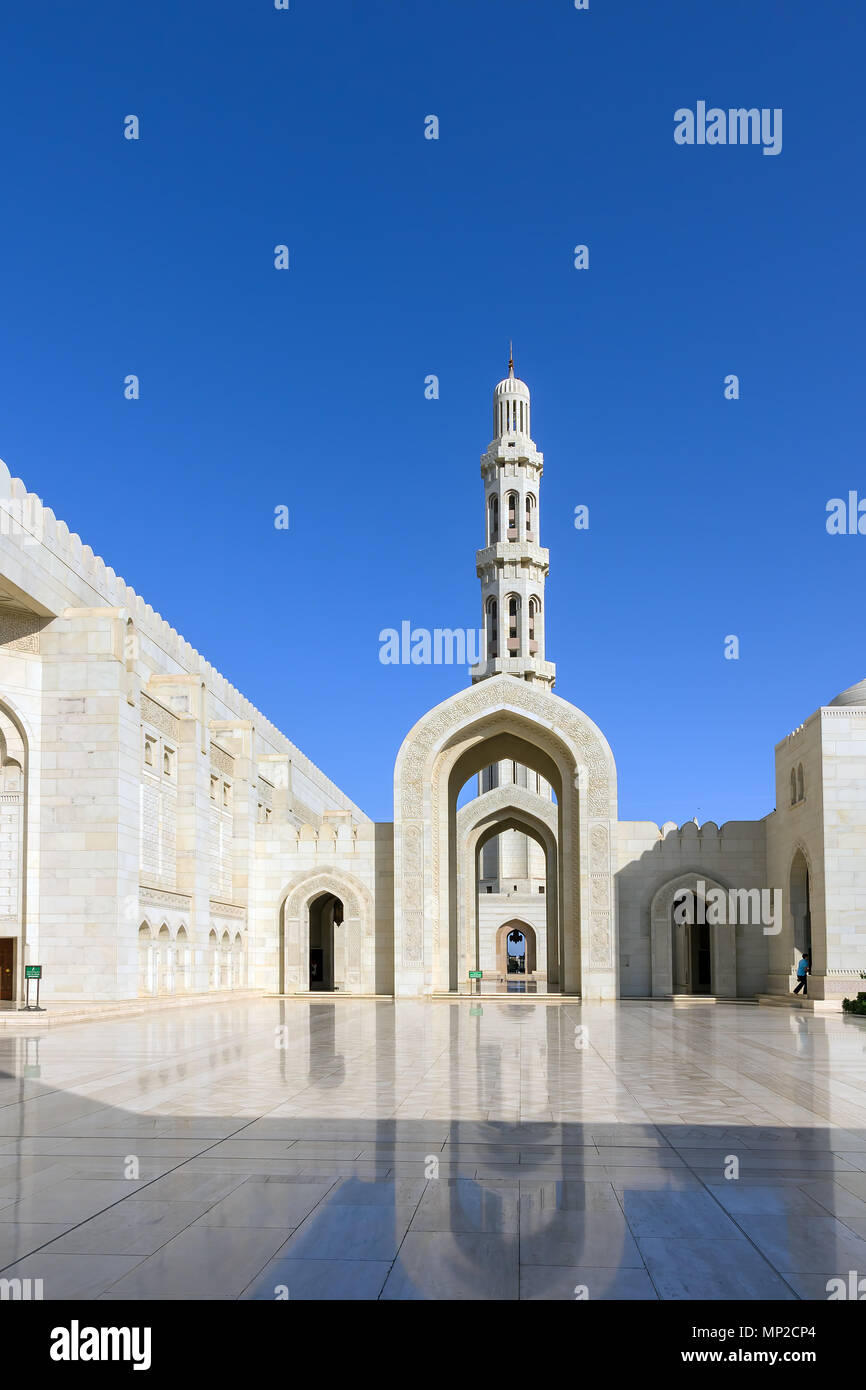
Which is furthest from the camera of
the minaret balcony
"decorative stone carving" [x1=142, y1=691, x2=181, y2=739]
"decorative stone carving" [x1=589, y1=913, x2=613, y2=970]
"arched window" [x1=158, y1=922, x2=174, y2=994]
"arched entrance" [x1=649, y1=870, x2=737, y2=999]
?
the minaret balcony

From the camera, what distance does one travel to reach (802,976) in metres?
22.3

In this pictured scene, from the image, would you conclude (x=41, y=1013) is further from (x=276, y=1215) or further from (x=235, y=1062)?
(x=276, y=1215)

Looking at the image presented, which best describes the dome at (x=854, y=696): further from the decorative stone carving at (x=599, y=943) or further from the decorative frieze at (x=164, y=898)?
the decorative frieze at (x=164, y=898)

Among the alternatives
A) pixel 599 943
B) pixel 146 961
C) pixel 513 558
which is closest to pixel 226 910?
pixel 146 961

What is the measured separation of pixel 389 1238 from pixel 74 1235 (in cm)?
123

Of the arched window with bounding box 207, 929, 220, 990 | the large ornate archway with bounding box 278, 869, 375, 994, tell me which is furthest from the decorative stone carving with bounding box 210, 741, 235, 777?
the arched window with bounding box 207, 929, 220, 990

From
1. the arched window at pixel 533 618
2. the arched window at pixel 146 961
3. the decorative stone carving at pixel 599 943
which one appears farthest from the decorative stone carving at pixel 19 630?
the arched window at pixel 533 618

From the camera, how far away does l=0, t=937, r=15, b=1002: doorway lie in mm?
18797

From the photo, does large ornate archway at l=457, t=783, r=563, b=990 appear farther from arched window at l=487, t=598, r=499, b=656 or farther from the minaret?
arched window at l=487, t=598, r=499, b=656

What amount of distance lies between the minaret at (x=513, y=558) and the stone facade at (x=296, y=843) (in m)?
6.69

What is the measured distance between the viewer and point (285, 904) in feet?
92.4

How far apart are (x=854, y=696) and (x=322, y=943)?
2016cm

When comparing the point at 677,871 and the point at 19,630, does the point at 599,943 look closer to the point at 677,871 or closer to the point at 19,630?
the point at 677,871

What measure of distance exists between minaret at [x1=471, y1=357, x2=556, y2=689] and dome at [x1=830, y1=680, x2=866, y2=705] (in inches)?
653
